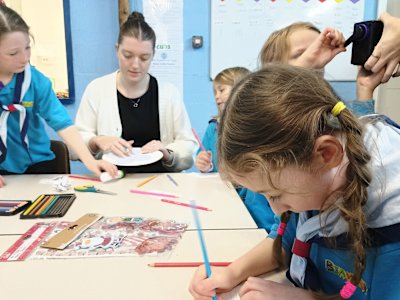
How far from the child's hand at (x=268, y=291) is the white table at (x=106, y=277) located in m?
0.10

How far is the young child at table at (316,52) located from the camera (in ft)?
2.87

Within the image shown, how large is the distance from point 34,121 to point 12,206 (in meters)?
0.57

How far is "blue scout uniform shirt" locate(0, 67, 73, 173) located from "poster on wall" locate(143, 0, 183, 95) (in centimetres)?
110

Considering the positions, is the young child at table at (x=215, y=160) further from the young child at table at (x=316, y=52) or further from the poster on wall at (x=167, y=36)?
the poster on wall at (x=167, y=36)

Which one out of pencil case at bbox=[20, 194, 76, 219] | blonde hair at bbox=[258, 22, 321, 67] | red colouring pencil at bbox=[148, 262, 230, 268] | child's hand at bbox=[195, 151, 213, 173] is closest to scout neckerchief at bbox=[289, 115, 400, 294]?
red colouring pencil at bbox=[148, 262, 230, 268]

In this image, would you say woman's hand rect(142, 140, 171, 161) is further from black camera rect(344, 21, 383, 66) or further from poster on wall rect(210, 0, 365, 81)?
poster on wall rect(210, 0, 365, 81)

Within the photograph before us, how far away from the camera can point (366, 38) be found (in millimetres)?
853

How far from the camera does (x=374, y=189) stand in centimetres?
58

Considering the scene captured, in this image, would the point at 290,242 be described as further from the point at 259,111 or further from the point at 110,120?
the point at 110,120

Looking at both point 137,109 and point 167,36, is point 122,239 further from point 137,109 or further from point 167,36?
point 167,36

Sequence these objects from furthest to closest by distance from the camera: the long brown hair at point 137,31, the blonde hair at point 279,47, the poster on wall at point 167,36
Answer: the poster on wall at point 167,36 → the long brown hair at point 137,31 → the blonde hair at point 279,47

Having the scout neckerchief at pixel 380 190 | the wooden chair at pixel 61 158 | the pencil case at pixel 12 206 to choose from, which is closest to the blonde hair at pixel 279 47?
the scout neckerchief at pixel 380 190

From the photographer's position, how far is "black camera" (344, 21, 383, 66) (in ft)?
2.77

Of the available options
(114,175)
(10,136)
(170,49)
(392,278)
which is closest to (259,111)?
(392,278)
